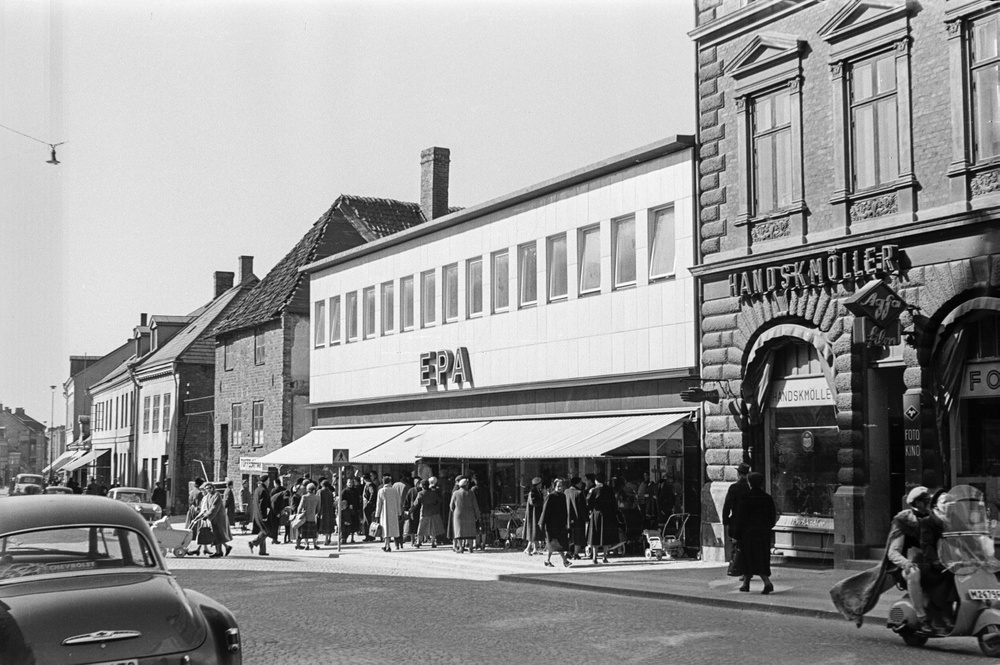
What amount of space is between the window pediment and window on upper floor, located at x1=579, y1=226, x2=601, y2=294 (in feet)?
24.7

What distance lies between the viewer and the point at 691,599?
1686 centimetres

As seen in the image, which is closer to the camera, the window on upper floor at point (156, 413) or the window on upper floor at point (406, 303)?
the window on upper floor at point (406, 303)

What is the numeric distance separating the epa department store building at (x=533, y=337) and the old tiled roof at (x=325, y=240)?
633cm


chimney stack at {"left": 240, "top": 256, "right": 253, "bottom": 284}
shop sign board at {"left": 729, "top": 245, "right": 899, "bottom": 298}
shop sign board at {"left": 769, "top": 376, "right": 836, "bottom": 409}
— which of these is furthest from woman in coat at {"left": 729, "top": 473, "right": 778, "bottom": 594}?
chimney stack at {"left": 240, "top": 256, "right": 253, "bottom": 284}

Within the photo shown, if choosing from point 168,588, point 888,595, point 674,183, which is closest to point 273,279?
point 674,183

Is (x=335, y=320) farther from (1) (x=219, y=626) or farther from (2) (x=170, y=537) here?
(1) (x=219, y=626)

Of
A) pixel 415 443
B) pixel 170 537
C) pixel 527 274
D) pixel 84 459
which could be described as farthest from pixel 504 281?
pixel 84 459

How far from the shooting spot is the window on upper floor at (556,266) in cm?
2817

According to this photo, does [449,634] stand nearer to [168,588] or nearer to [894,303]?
[168,588]

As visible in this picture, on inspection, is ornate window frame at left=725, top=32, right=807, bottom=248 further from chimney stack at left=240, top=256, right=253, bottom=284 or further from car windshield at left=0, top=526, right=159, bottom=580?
chimney stack at left=240, top=256, right=253, bottom=284

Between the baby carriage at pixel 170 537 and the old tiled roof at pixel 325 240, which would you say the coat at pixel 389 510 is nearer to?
the baby carriage at pixel 170 537

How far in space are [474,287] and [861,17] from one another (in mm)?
14169

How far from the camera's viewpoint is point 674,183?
79.6ft

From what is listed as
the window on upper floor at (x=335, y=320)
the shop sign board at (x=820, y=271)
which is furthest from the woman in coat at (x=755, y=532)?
the window on upper floor at (x=335, y=320)
